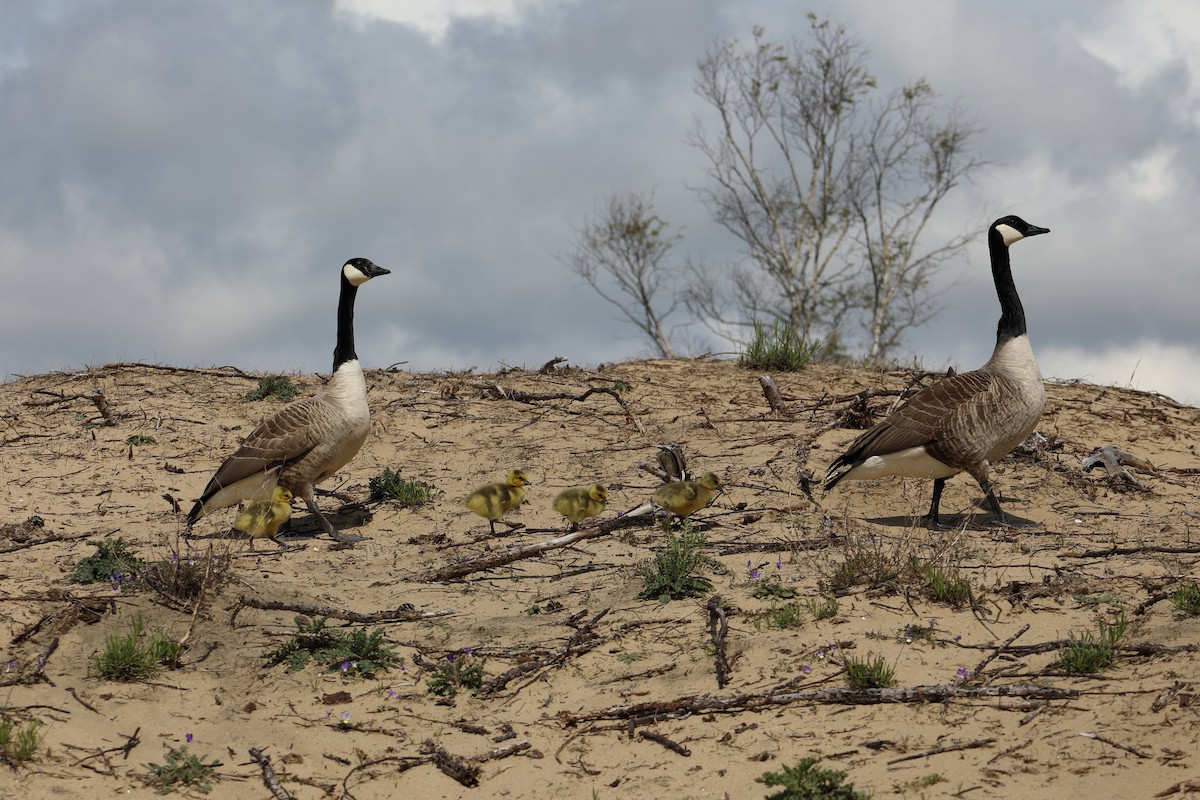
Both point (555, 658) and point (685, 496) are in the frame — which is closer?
point (555, 658)

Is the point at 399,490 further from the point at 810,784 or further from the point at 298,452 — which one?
the point at 810,784

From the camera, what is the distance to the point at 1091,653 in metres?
5.65

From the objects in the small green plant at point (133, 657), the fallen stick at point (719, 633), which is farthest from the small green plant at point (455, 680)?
the small green plant at point (133, 657)

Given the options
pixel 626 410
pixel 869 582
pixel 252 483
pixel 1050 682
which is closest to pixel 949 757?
pixel 1050 682

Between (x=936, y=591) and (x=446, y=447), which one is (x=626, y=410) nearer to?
(x=446, y=447)

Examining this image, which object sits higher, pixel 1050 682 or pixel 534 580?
pixel 534 580

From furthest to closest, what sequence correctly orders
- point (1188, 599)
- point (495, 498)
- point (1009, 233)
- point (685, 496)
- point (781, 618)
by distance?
point (1009, 233) < point (495, 498) < point (685, 496) < point (781, 618) < point (1188, 599)

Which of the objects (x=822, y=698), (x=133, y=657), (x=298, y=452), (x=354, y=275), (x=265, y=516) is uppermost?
(x=354, y=275)

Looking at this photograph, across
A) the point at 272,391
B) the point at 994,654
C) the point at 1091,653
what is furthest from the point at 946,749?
the point at 272,391

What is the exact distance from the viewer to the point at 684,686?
6.06 m

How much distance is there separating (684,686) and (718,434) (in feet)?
21.4

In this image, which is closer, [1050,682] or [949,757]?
[949,757]

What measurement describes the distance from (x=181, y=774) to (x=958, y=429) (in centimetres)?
686

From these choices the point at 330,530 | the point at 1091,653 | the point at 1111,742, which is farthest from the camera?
the point at 330,530
